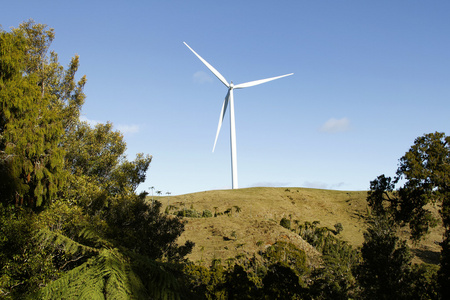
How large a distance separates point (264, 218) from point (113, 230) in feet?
136

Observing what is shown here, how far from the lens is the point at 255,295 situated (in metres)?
18.9

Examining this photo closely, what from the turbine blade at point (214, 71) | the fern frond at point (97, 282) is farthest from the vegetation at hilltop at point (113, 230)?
the turbine blade at point (214, 71)

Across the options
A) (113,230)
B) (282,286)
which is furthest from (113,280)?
(113,230)

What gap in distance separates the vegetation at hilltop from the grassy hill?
1.60 feet

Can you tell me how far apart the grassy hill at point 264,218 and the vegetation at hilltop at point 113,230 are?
49 cm

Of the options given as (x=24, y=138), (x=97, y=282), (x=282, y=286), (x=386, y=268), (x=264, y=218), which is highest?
(x=24, y=138)

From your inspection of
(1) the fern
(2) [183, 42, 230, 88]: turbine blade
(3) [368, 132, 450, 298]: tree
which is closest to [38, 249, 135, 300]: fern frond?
(1) the fern

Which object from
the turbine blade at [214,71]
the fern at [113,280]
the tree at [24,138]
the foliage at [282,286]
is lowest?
the foliage at [282,286]

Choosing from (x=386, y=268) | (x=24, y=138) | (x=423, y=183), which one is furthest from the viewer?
(x=423, y=183)

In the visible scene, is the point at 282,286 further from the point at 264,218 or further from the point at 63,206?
the point at 264,218

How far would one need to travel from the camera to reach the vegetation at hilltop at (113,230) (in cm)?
706

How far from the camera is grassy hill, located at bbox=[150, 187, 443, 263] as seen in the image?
139 feet

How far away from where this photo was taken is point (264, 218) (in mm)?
61062

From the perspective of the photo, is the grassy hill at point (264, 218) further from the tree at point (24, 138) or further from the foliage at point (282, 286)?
the tree at point (24, 138)
